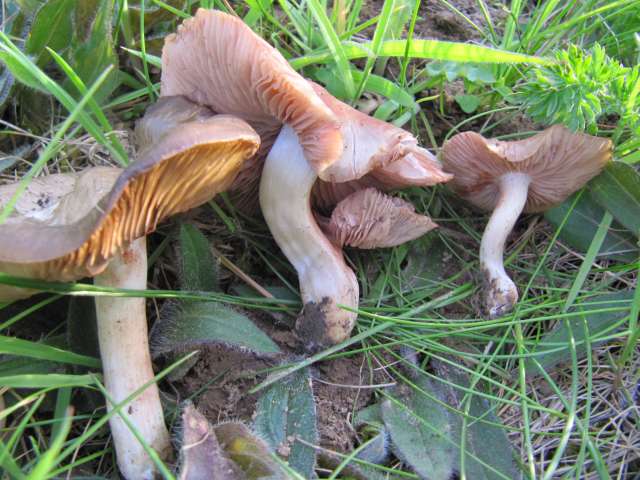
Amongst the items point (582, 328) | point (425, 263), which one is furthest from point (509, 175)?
point (582, 328)

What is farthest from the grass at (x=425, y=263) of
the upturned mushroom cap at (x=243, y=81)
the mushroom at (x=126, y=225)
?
the upturned mushroom cap at (x=243, y=81)

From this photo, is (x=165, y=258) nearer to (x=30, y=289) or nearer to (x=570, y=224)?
(x=30, y=289)

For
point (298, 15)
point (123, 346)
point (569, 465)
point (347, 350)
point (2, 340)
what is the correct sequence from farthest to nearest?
point (298, 15) → point (347, 350) → point (569, 465) → point (123, 346) → point (2, 340)

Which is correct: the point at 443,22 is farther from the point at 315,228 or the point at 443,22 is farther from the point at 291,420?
the point at 291,420

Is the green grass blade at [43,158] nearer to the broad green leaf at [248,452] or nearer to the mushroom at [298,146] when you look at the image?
the mushroom at [298,146]

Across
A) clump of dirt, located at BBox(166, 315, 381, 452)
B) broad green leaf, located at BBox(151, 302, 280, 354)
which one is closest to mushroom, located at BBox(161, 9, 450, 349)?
clump of dirt, located at BBox(166, 315, 381, 452)

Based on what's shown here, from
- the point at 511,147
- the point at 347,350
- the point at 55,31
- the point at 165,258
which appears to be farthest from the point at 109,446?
the point at 511,147
